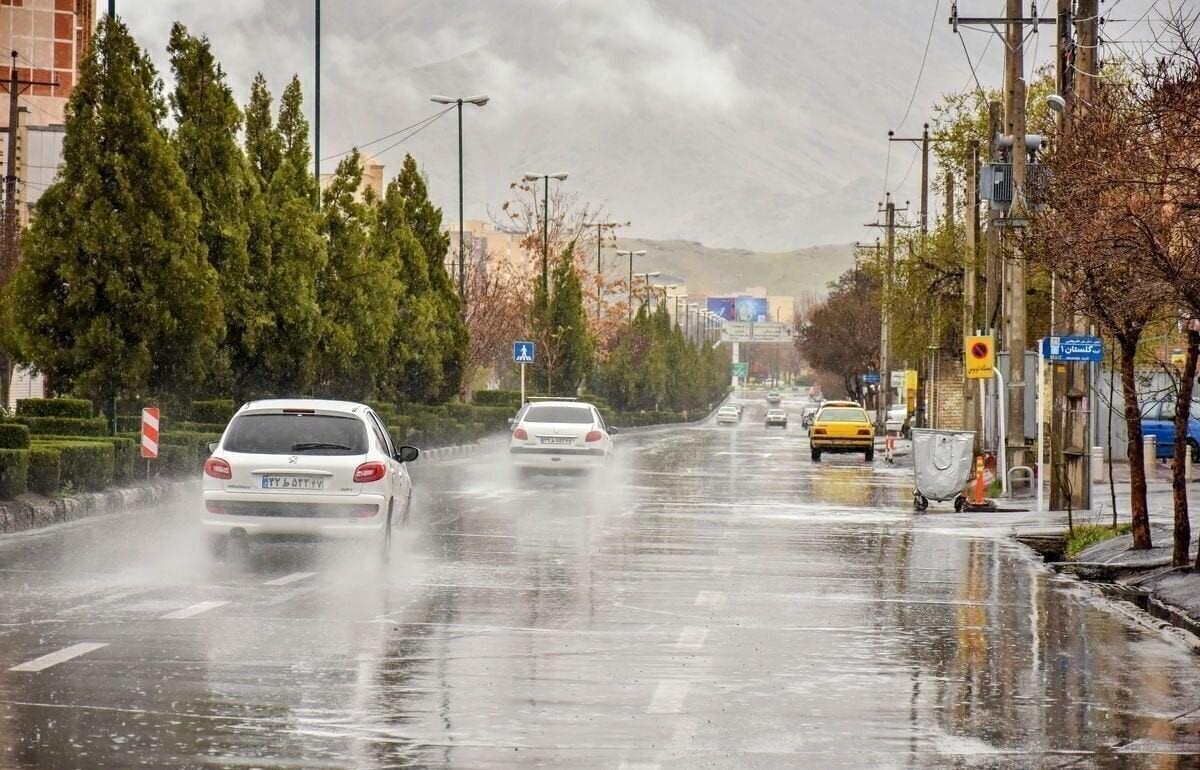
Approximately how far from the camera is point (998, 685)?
478 inches

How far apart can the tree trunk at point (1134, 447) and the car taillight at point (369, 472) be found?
7310 mm

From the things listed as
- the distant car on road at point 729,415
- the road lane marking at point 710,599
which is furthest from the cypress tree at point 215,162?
the distant car on road at point 729,415

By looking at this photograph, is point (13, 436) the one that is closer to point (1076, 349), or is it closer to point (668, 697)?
point (1076, 349)

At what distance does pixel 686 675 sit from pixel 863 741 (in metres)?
2.54

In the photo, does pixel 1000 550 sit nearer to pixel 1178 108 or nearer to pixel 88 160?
pixel 1178 108

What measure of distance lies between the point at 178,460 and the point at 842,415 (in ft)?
109

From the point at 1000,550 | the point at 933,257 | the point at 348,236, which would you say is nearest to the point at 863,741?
the point at 1000,550

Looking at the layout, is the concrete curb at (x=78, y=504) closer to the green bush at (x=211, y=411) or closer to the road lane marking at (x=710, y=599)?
the road lane marking at (x=710, y=599)

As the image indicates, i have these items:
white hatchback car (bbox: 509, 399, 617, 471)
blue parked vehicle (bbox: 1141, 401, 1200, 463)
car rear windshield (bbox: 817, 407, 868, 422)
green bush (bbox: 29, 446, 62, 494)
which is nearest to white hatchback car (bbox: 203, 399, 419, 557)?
green bush (bbox: 29, 446, 62, 494)

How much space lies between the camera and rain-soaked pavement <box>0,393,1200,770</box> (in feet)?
31.9

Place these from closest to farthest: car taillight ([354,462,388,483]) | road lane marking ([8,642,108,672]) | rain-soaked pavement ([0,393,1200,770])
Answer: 1. rain-soaked pavement ([0,393,1200,770])
2. road lane marking ([8,642,108,672])
3. car taillight ([354,462,388,483])

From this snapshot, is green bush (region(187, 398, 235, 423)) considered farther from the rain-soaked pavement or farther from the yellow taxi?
the yellow taxi

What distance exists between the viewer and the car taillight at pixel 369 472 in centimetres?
2045

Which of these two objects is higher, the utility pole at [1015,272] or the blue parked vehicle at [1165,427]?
the utility pole at [1015,272]
